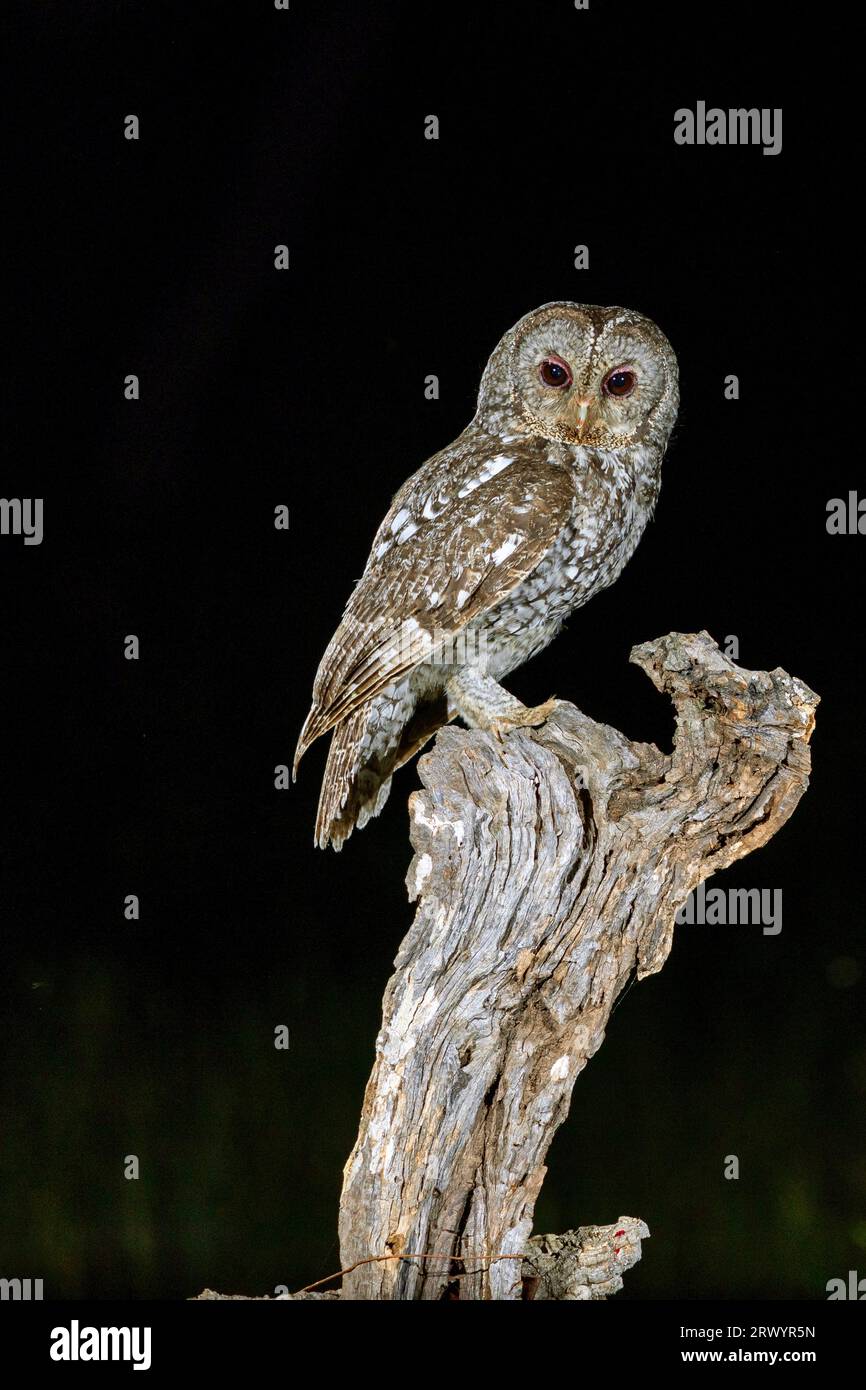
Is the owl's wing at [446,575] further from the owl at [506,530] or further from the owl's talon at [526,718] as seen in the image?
the owl's talon at [526,718]

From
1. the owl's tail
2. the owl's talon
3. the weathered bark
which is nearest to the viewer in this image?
the weathered bark

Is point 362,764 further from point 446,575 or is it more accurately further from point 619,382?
point 619,382

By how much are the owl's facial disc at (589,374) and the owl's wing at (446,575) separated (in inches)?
4.2

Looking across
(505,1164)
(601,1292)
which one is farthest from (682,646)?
(601,1292)

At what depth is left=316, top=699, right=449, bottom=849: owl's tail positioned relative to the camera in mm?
3195

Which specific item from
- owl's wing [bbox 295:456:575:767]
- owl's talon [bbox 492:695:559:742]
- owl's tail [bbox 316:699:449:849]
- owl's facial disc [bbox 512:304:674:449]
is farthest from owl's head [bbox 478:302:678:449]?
owl's tail [bbox 316:699:449:849]

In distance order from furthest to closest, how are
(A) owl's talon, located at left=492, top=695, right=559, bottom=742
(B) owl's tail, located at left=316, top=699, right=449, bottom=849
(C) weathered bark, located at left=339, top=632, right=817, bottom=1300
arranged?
(B) owl's tail, located at left=316, top=699, right=449, bottom=849 → (A) owl's talon, located at left=492, top=695, right=559, bottom=742 → (C) weathered bark, located at left=339, top=632, right=817, bottom=1300

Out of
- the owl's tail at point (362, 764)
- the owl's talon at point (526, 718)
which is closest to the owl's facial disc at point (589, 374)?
the owl's talon at point (526, 718)

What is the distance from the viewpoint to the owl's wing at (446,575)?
299 centimetres

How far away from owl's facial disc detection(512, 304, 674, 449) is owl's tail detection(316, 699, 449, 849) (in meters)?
0.68

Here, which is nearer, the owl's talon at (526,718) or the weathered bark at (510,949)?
the weathered bark at (510,949)

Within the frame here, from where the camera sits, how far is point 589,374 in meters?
2.98

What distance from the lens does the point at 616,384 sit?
304 cm

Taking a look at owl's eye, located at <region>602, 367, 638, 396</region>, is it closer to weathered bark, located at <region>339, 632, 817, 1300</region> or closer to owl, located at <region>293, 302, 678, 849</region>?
owl, located at <region>293, 302, 678, 849</region>
